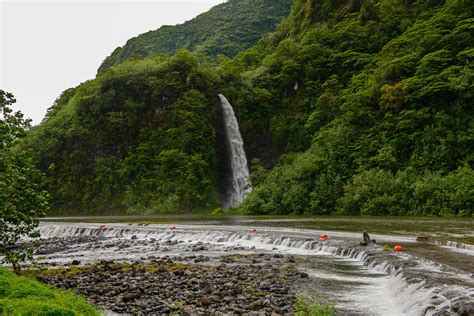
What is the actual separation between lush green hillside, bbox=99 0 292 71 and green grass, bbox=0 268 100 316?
90237 millimetres

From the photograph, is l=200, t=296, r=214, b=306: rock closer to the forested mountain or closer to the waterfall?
the forested mountain

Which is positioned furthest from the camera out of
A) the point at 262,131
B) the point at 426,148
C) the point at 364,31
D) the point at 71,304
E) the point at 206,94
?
the point at 206,94

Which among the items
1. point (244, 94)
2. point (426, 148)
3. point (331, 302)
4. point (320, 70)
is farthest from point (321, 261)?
point (244, 94)

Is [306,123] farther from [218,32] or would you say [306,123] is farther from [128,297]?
[218,32]

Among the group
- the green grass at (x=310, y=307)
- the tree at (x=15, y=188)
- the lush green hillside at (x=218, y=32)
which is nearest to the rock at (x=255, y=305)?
the green grass at (x=310, y=307)

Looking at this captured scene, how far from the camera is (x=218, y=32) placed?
113 meters

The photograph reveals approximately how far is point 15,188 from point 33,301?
5378 millimetres

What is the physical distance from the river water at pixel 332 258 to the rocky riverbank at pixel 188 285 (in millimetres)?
915

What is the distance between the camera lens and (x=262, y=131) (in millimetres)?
54094

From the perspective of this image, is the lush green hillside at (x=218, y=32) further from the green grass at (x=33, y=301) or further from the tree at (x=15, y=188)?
the green grass at (x=33, y=301)

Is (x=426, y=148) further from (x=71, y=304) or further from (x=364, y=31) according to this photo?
(x=71, y=304)

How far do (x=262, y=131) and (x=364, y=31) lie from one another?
15.6 metres

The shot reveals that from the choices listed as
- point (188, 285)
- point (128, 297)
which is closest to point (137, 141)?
point (188, 285)

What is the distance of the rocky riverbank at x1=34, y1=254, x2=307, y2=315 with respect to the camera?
9625 millimetres
